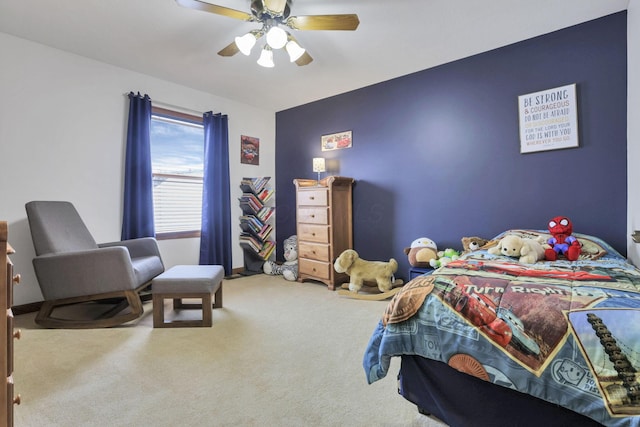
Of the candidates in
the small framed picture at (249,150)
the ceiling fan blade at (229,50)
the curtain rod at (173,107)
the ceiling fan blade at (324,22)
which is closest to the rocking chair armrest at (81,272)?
the ceiling fan blade at (229,50)

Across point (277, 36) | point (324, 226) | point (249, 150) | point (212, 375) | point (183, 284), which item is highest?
point (277, 36)

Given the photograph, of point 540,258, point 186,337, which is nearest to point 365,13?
point 540,258

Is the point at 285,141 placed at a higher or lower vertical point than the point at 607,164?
higher

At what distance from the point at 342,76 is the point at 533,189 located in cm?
226

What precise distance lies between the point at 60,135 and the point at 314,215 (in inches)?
104

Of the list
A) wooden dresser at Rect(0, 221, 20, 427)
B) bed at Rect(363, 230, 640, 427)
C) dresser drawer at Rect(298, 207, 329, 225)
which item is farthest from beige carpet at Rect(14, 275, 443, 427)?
dresser drawer at Rect(298, 207, 329, 225)

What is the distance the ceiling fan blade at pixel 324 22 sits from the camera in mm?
2062

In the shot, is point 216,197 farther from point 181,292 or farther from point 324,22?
point 324,22

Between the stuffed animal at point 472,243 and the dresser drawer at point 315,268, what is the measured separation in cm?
144

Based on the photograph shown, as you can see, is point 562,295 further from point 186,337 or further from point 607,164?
point 186,337

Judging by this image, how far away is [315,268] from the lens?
3.80 m

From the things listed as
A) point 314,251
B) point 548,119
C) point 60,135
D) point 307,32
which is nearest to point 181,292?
point 314,251

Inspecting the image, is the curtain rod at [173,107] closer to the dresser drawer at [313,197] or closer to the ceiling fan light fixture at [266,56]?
the dresser drawer at [313,197]

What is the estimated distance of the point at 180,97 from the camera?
3.83 meters
